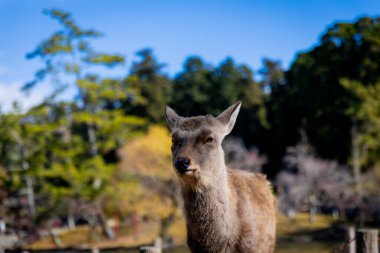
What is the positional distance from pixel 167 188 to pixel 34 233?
6814 mm

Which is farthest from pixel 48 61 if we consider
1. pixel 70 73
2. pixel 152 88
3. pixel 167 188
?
pixel 152 88

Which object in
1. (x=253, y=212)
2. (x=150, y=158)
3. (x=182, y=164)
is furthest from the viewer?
(x=150, y=158)

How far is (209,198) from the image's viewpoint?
3.34 meters

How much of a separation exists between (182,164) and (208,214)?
535 mm

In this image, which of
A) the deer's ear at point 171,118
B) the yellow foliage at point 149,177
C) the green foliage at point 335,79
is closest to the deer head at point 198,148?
the deer's ear at point 171,118

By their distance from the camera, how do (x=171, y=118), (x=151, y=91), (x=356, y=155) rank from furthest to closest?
(x=151, y=91) → (x=356, y=155) → (x=171, y=118)

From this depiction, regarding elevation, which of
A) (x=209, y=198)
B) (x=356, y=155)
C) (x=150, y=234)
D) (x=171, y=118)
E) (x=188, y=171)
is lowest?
(x=150, y=234)

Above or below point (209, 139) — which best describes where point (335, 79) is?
above

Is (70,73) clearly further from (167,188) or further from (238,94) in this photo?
(238,94)

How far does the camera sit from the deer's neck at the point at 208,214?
10.9ft

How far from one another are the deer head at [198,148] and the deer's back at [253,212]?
379mm

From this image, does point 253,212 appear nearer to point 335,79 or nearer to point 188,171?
point 188,171

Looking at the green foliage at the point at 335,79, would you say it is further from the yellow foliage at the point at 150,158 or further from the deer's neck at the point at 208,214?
the deer's neck at the point at 208,214

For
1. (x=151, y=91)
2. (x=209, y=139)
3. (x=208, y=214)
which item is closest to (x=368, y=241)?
(x=208, y=214)
